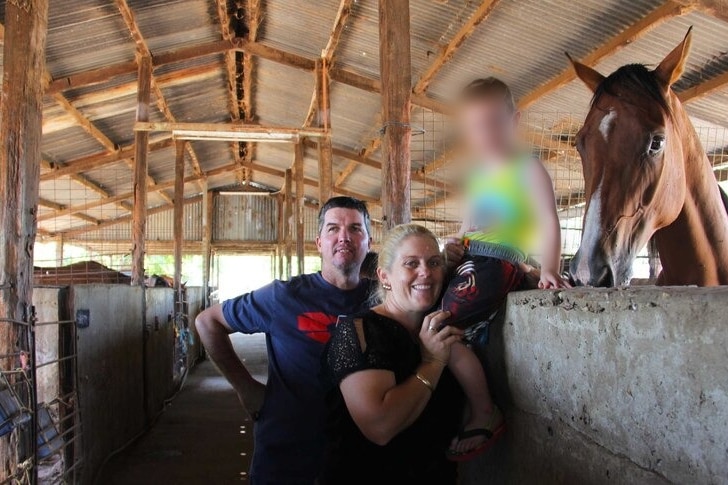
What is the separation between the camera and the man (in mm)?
2172

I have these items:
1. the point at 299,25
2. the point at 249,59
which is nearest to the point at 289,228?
the point at 249,59

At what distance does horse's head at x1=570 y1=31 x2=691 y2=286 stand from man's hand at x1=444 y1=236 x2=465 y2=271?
381mm

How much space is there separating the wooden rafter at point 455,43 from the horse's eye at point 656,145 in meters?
4.27

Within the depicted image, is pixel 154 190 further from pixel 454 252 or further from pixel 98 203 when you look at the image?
pixel 454 252

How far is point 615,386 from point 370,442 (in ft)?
2.28

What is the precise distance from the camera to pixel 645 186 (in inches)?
77.2

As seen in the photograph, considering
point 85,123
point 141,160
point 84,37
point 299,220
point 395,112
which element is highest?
point 84,37

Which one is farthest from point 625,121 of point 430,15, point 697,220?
point 430,15

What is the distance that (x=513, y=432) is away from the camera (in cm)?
162

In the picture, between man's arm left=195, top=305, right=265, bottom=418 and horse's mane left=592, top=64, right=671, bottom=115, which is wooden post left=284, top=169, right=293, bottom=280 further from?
horse's mane left=592, top=64, right=671, bottom=115

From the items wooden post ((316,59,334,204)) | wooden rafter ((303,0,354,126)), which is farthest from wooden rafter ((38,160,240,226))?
wooden rafter ((303,0,354,126))

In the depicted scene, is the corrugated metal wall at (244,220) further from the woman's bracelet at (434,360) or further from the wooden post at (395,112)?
the woman's bracelet at (434,360)

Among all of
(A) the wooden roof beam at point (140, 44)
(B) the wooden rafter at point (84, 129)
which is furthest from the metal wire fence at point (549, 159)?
(B) the wooden rafter at point (84, 129)

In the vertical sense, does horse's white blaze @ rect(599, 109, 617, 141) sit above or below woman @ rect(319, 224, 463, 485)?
above
